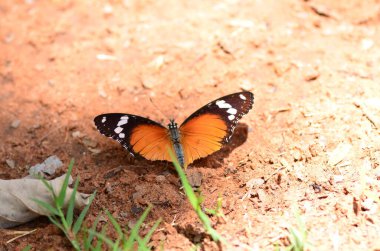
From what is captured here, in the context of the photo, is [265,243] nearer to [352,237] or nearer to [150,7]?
[352,237]

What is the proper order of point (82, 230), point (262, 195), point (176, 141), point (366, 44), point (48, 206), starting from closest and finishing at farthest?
point (48, 206) → point (82, 230) → point (262, 195) → point (176, 141) → point (366, 44)

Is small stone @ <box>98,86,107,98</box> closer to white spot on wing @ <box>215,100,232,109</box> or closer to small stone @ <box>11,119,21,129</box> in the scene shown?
small stone @ <box>11,119,21,129</box>

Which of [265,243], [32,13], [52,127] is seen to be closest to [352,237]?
[265,243]

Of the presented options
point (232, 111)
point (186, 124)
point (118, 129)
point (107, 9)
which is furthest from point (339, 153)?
point (107, 9)

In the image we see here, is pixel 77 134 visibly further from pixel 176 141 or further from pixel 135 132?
pixel 176 141

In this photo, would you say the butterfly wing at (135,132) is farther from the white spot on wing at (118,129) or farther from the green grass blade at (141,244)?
the green grass blade at (141,244)
